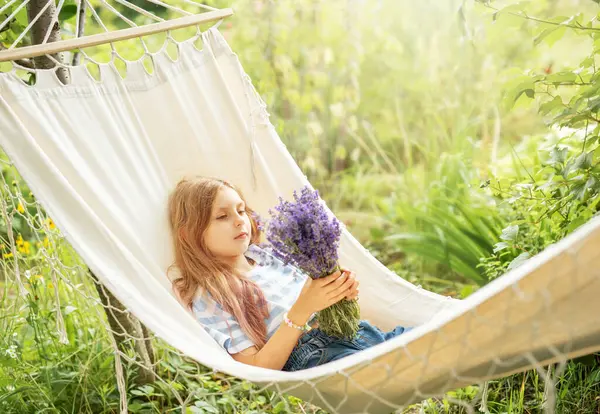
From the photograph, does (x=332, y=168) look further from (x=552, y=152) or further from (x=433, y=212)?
(x=552, y=152)

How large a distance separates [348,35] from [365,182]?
0.80 m

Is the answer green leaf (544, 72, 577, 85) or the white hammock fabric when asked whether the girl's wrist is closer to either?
the white hammock fabric

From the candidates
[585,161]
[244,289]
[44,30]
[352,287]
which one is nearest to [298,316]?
[352,287]

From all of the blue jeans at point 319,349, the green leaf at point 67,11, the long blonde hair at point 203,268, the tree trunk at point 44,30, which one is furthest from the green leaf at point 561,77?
the green leaf at point 67,11

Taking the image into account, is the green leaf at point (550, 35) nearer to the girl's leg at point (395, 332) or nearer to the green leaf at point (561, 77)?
the green leaf at point (561, 77)

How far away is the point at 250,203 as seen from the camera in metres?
1.88

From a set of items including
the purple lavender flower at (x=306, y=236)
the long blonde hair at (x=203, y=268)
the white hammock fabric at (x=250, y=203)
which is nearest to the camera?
the white hammock fabric at (x=250, y=203)

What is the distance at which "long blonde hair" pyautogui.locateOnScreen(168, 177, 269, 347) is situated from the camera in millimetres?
1594

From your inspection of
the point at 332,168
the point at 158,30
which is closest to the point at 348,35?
the point at 332,168

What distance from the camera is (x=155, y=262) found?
1585mm

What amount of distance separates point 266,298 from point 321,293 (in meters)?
0.26

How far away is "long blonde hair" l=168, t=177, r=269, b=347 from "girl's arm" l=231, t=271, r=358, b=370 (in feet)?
0.28

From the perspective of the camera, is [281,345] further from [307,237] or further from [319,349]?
[307,237]

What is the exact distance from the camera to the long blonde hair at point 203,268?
1.59 m
